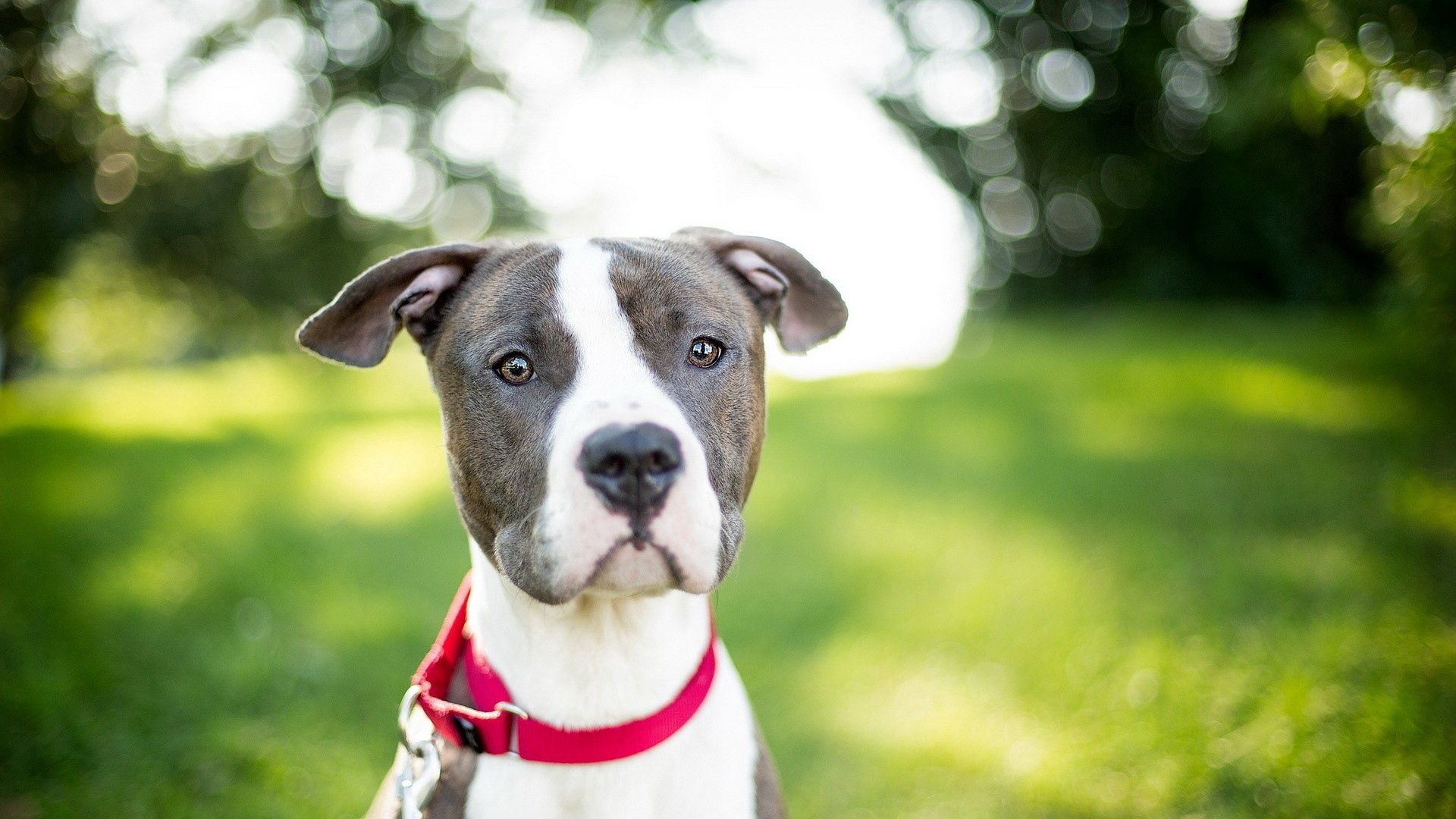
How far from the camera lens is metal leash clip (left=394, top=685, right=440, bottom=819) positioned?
8.36 ft

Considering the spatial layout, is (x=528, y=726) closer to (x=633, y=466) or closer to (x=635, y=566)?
(x=635, y=566)

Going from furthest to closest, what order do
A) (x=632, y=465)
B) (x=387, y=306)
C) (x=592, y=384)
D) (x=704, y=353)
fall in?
(x=387, y=306) < (x=704, y=353) < (x=592, y=384) < (x=632, y=465)

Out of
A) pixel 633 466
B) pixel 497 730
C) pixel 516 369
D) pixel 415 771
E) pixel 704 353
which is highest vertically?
pixel 704 353

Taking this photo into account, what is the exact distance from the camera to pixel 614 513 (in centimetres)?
235

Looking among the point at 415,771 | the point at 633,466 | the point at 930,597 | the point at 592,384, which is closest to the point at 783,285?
the point at 592,384

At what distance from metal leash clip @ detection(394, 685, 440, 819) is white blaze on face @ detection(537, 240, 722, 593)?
0.70 metres

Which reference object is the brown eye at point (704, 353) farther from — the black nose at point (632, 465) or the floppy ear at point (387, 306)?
the floppy ear at point (387, 306)

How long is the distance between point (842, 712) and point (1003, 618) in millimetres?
1418

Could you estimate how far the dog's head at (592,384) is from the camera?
7.77 ft

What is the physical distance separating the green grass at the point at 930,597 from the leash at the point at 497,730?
2.08 meters

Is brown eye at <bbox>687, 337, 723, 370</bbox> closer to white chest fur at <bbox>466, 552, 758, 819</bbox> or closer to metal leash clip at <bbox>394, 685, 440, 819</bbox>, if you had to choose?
white chest fur at <bbox>466, 552, 758, 819</bbox>

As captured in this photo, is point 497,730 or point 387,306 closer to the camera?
point 497,730

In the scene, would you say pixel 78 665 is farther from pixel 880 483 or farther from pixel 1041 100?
pixel 1041 100

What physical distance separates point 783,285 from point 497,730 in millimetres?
1701
